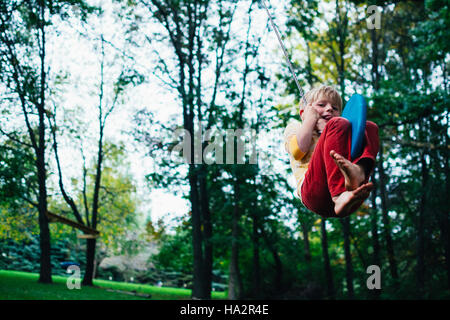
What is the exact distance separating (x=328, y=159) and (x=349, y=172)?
24 centimetres

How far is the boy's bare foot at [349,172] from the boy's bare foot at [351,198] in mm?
44

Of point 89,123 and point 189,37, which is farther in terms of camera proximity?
point 89,123

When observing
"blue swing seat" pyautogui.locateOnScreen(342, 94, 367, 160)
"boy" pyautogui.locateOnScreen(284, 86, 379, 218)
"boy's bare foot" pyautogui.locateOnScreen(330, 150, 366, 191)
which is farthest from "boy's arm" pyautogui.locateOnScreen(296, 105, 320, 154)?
"boy's bare foot" pyautogui.locateOnScreen(330, 150, 366, 191)

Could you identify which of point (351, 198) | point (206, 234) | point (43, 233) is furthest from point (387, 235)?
point (351, 198)

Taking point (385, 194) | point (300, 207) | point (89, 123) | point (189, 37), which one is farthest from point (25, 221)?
point (385, 194)

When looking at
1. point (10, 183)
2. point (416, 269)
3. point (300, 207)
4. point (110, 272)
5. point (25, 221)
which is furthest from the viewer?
point (110, 272)

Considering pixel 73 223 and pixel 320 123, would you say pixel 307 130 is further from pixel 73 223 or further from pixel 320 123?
pixel 73 223

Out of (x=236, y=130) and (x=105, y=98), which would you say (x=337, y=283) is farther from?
(x=105, y=98)

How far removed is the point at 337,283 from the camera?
15.5 meters

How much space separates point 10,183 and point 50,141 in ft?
16.5

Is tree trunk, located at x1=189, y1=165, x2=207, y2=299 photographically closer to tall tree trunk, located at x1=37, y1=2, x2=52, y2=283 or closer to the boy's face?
tall tree trunk, located at x1=37, y1=2, x2=52, y2=283
